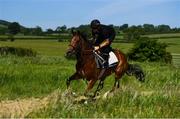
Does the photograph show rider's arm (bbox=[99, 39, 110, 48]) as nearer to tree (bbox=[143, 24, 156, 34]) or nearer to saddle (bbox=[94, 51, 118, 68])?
saddle (bbox=[94, 51, 118, 68])

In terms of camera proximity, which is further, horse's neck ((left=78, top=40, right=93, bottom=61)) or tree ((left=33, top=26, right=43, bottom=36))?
tree ((left=33, top=26, right=43, bottom=36))

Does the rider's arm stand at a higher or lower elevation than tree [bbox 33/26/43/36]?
higher

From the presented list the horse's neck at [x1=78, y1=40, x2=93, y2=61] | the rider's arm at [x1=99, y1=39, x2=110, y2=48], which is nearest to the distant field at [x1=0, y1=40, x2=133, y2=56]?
the rider's arm at [x1=99, y1=39, x2=110, y2=48]

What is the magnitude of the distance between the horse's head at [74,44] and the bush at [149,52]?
3686 cm

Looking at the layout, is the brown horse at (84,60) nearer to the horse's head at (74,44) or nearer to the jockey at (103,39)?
the horse's head at (74,44)

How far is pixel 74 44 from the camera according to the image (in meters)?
14.0

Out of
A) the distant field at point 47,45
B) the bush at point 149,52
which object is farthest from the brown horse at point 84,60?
the distant field at point 47,45

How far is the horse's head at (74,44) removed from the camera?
45.3 ft

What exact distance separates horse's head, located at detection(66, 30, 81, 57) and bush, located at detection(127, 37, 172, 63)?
36.9m

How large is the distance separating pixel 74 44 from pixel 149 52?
38.2 metres

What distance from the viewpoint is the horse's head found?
45.3 ft

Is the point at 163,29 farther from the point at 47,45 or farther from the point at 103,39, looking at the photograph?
the point at 103,39

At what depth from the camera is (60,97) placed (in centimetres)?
1154

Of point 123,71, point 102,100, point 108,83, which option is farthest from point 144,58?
point 102,100
